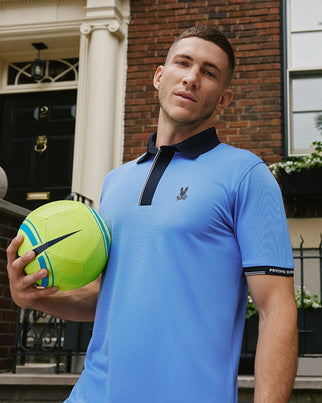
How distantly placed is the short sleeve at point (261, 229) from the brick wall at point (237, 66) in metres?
6.21

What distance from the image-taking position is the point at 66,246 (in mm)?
1940

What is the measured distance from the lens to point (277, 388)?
1.59 meters

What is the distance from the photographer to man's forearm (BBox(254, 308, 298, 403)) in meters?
1.60

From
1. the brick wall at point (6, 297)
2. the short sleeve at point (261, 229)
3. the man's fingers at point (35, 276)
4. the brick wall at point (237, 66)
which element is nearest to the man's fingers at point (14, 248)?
the man's fingers at point (35, 276)

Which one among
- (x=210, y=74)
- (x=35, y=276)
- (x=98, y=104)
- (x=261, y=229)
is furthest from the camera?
(x=98, y=104)

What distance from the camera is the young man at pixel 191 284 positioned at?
1641 millimetres

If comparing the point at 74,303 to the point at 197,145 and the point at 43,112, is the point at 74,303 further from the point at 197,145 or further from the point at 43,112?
the point at 43,112

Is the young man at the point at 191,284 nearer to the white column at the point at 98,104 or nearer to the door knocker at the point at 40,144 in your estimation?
the white column at the point at 98,104

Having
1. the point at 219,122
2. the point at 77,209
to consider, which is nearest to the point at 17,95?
the point at 219,122

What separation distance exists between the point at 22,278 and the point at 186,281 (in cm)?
55

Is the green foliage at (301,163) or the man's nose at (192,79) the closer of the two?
the man's nose at (192,79)

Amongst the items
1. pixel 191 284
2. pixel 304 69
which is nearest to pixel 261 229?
pixel 191 284

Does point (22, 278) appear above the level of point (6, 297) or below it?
above

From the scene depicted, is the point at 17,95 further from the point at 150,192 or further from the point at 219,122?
the point at 150,192
